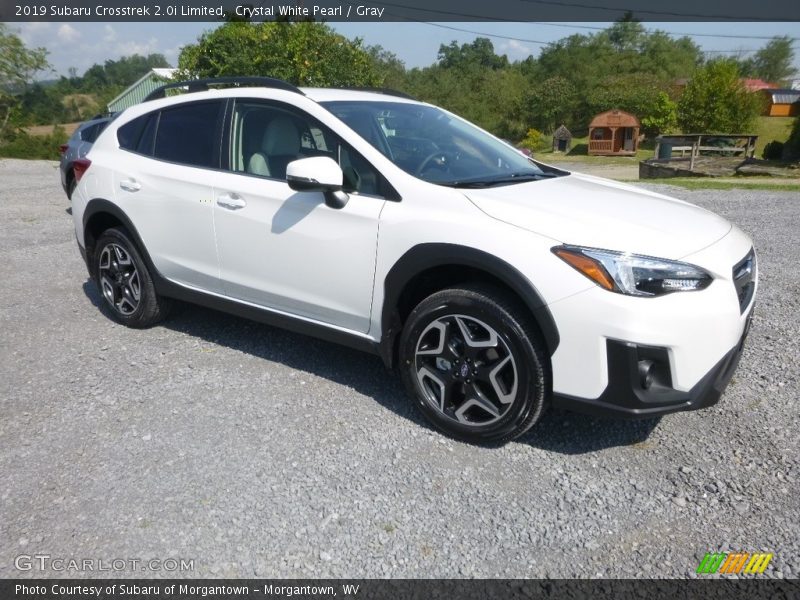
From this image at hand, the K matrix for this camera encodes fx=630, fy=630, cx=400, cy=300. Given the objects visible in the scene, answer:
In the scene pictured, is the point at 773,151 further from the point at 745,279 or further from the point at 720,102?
the point at 745,279

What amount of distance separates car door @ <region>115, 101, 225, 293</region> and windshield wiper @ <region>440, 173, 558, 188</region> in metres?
1.63

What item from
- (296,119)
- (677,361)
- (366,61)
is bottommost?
(677,361)

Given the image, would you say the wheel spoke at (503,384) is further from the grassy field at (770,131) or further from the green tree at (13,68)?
the grassy field at (770,131)

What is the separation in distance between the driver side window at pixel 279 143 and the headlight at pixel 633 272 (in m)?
1.30

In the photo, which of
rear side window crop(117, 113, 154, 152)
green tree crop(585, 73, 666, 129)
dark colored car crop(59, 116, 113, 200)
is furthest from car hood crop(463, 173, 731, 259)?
green tree crop(585, 73, 666, 129)

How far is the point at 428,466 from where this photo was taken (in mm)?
3023

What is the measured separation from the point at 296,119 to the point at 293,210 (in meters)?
0.62

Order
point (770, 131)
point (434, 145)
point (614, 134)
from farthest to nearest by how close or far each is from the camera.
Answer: point (770, 131) < point (614, 134) < point (434, 145)

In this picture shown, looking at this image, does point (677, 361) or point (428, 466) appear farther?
point (428, 466)

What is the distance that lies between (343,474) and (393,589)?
2.47ft

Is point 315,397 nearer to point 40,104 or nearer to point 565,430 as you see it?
point 565,430

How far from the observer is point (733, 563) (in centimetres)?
239

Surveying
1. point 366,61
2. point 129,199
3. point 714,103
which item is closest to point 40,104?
point 366,61

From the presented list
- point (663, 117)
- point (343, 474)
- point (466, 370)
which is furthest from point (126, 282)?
point (663, 117)
